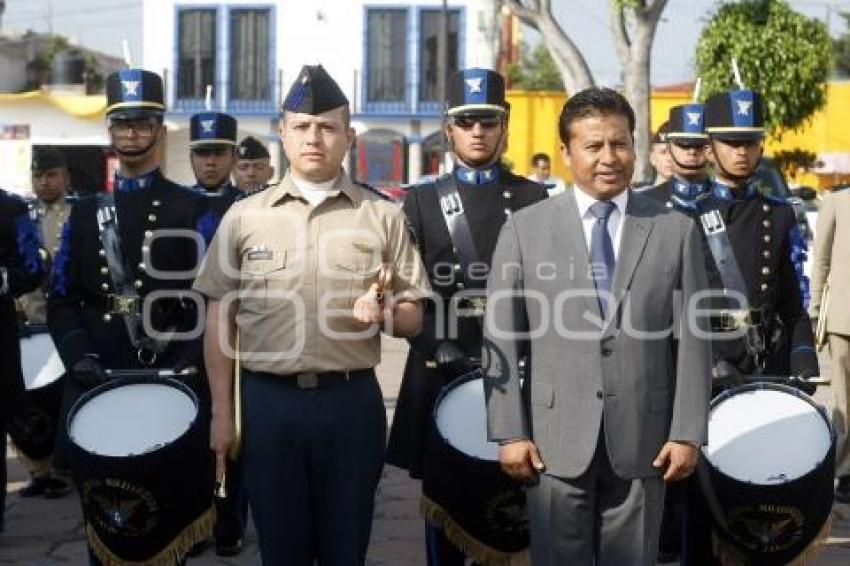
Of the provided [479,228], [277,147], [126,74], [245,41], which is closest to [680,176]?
[479,228]

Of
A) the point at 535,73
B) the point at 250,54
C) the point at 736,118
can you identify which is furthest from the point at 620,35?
the point at 535,73

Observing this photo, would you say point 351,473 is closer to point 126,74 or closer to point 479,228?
point 479,228

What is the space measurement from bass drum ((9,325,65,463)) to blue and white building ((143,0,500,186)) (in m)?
30.8

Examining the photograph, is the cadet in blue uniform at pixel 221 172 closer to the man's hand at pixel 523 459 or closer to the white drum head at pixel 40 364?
the white drum head at pixel 40 364

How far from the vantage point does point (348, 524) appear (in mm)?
4613

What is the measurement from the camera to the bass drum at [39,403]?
7.92 metres

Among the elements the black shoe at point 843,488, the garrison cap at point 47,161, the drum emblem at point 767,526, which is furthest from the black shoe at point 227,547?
the garrison cap at point 47,161

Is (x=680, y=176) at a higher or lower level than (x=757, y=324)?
higher

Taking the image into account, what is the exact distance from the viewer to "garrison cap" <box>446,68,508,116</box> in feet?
19.5

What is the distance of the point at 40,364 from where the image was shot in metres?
7.96

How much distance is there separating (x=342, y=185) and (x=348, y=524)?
98 centimetres

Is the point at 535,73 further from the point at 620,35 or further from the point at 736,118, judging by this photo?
the point at 736,118

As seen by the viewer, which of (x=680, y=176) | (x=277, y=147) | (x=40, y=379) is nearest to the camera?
(x=680, y=176)

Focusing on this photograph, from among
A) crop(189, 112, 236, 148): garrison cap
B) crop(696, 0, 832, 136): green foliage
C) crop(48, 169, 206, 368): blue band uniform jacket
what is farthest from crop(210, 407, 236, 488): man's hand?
crop(696, 0, 832, 136): green foliage
